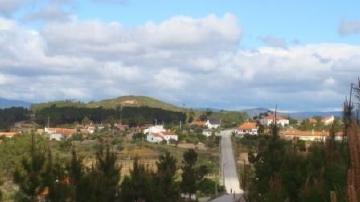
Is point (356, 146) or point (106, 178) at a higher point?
point (356, 146)

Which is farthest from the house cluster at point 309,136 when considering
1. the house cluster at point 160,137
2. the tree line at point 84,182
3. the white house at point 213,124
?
the white house at point 213,124

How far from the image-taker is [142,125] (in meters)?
165

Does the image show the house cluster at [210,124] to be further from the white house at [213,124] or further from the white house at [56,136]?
the white house at [56,136]

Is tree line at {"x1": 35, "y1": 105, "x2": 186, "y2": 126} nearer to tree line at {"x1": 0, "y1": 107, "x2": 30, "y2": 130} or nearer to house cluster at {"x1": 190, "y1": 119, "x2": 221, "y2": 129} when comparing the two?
tree line at {"x1": 0, "y1": 107, "x2": 30, "y2": 130}

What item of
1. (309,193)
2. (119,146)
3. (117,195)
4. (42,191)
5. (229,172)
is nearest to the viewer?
(309,193)

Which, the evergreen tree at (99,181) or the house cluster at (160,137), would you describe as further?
the house cluster at (160,137)

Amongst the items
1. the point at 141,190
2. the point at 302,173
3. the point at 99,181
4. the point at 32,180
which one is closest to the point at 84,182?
the point at 99,181

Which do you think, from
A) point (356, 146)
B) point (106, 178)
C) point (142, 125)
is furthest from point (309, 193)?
point (142, 125)

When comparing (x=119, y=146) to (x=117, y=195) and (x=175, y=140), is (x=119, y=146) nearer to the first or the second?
(x=175, y=140)

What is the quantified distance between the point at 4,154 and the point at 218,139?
66.0m

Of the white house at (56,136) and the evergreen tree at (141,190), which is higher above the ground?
the white house at (56,136)

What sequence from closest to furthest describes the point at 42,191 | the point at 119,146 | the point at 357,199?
1. the point at 357,199
2. the point at 42,191
3. the point at 119,146

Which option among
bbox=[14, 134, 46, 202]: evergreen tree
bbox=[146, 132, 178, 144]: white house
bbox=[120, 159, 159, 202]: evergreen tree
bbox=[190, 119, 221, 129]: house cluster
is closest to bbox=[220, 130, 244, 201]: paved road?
bbox=[146, 132, 178, 144]: white house

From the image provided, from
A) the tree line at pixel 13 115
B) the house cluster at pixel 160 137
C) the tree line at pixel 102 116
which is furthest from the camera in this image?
the tree line at pixel 13 115
